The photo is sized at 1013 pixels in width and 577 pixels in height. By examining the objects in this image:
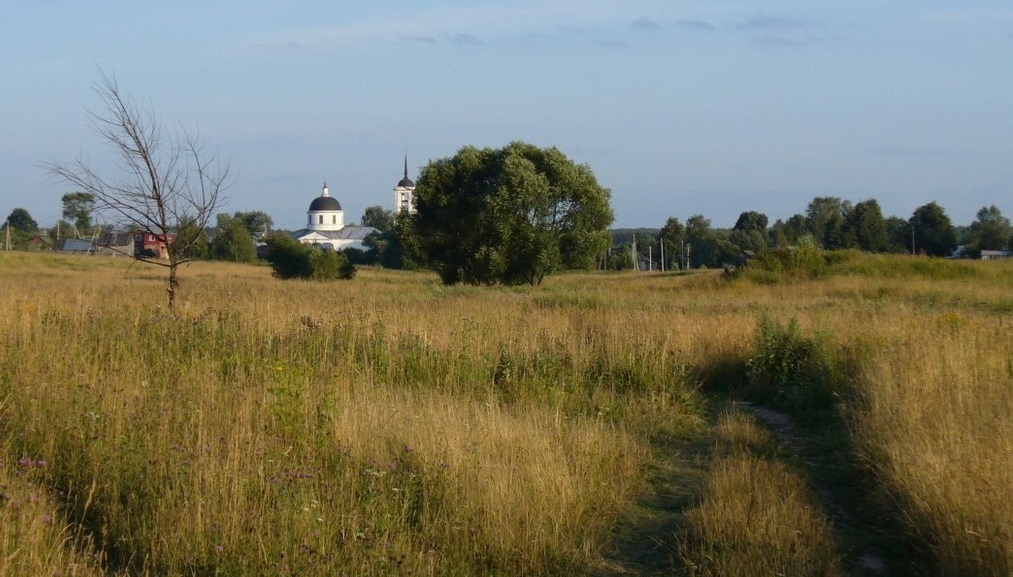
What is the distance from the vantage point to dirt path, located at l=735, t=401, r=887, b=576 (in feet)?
17.7

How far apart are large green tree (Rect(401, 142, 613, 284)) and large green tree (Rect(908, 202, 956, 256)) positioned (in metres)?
34.0

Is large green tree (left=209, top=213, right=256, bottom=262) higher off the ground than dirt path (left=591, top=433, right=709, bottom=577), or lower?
higher

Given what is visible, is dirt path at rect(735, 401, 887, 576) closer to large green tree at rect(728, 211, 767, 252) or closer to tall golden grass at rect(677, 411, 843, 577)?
tall golden grass at rect(677, 411, 843, 577)

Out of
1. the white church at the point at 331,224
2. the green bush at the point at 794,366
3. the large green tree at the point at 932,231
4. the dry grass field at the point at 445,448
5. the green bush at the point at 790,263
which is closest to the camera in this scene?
the dry grass field at the point at 445,448

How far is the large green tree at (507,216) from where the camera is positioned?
43562 mm

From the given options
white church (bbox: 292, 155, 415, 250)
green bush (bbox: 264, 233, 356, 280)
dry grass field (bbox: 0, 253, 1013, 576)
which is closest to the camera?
dry grass field (bbox: 0, 253, 1013, 576)

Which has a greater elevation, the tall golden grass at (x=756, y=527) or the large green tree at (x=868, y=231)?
the large green tree at (x=868, y=231)

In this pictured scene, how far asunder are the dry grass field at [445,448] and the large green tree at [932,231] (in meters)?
63.0

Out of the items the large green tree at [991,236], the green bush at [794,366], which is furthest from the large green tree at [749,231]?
the green bush at [794,366]

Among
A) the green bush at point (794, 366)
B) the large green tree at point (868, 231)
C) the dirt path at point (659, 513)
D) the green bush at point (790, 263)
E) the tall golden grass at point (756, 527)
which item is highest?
the large green tree at point (868, 231)

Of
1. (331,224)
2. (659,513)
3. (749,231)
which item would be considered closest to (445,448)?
(659,513)

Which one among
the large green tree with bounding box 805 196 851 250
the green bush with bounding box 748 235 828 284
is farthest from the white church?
the green bush with bounding box 748 235 828 284

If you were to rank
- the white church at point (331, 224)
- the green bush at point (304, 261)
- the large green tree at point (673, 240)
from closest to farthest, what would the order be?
the green bush at point (304, 261) → the large green tree at point (673, 240) → the white church at point (331, 224)

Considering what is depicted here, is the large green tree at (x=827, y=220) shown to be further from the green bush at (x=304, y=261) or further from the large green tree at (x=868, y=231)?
the green bush at (x=304, y=261)
